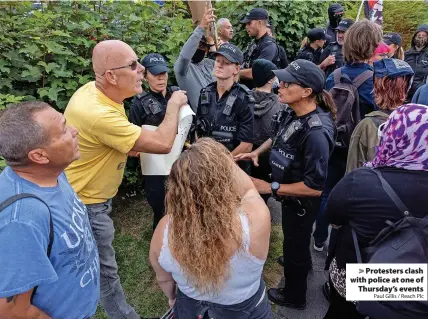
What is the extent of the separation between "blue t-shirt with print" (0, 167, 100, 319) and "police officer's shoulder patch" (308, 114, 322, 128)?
175 cm

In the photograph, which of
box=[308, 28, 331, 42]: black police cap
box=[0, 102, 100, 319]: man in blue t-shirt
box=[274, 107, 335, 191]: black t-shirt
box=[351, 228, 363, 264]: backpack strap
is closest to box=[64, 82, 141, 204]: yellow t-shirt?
box=[0, 102, 100, 319]: man in blue t-shirt

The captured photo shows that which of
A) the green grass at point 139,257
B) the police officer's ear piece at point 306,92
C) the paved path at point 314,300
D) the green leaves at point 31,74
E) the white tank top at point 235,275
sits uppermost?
the police officer's ear piece at point 306,92

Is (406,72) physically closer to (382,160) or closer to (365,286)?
(382,160)

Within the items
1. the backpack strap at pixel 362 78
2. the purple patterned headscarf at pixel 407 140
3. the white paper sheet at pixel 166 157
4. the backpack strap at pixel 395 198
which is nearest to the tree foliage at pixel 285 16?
the backpack strap at pixel 362 78

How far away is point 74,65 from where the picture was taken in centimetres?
381

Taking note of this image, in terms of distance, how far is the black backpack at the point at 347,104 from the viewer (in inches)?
135

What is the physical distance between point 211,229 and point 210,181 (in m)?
0.23

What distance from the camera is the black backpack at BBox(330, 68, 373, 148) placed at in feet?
11.3

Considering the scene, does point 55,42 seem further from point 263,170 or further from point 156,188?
point 263,170

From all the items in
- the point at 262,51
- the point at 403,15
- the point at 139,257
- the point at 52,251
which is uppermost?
the point at 403,15

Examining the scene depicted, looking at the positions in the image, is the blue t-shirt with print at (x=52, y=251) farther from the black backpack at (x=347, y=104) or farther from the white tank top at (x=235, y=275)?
the black backpack at (x=347, y=104)

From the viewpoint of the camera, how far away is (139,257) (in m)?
3.88

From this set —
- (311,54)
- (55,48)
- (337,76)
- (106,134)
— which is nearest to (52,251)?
(106,134)

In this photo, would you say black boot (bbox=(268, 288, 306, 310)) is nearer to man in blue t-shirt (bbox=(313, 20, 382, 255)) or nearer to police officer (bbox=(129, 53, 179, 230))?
man in blue t-shirt (bbox=(313, 20, 382, 255))
